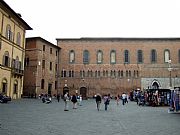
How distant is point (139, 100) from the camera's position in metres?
31.0

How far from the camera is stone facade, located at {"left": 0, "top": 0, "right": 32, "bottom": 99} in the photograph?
104 ft

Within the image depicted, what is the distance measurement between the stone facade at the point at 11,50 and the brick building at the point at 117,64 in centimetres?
1618

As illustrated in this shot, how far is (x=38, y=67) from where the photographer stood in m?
45.0

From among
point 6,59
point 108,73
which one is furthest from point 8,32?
point 108,73

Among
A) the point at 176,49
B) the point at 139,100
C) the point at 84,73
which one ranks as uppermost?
the point at 176,49

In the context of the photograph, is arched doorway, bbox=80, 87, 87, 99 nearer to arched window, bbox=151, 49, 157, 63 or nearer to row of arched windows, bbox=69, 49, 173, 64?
row of arched windows, bbox=69, 49, 173, 64

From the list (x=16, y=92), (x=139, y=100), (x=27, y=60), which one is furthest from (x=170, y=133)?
(x=27, y=60)

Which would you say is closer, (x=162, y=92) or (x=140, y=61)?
(x=162, y=92)

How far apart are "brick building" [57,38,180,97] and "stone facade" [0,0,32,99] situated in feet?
53.1

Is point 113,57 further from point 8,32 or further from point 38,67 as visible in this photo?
point 8,32

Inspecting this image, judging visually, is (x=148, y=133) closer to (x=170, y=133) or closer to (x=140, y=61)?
(x=170, y=133)

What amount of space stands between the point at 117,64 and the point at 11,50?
24.7 m

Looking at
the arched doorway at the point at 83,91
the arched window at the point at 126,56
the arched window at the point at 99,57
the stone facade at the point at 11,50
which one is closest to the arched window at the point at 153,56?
the arched window at the point at 126,56

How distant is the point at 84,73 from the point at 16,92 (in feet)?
62.6
